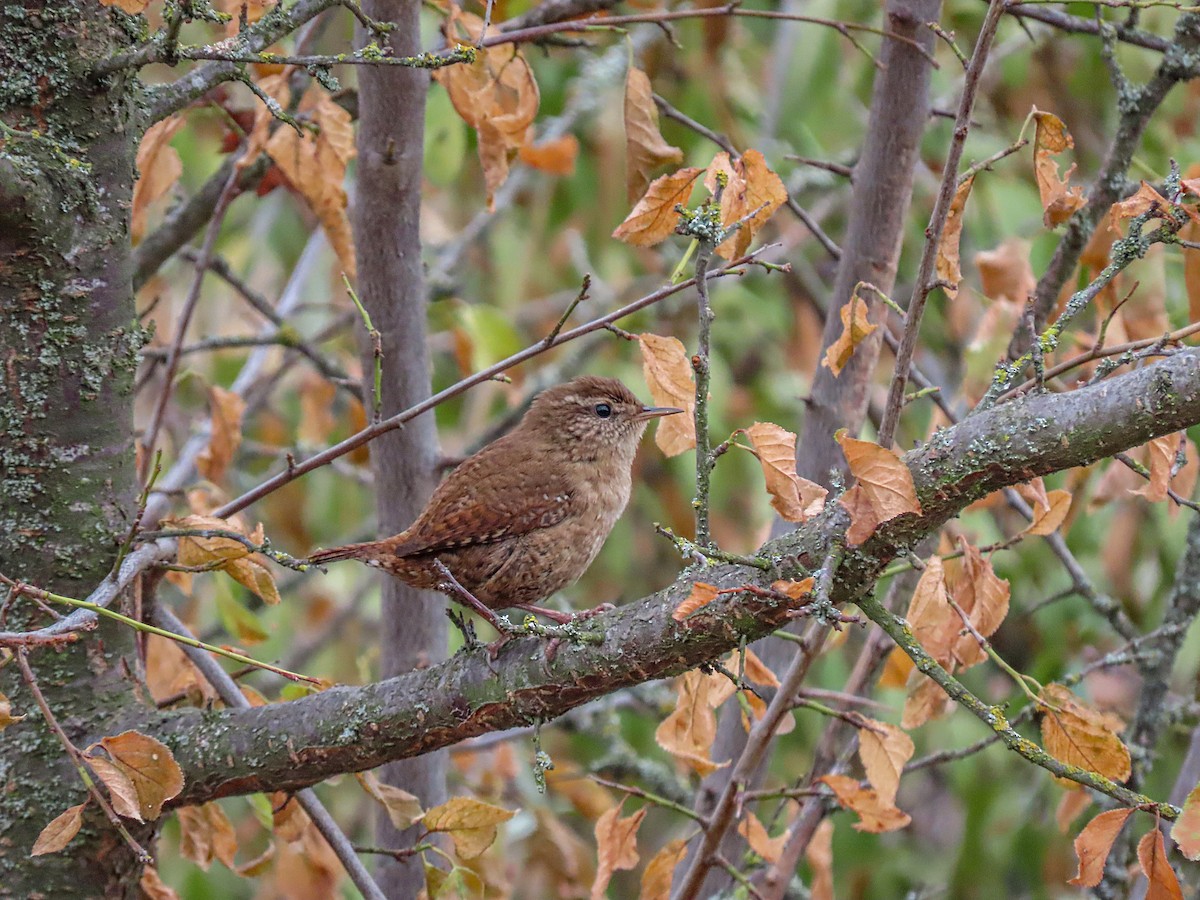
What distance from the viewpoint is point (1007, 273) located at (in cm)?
268

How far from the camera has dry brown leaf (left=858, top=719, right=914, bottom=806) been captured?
223 cm

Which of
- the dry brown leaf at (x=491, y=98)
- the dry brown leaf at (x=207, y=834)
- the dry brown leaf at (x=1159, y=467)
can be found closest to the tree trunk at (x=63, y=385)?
the dry brown leaf at (x=207, y=834)

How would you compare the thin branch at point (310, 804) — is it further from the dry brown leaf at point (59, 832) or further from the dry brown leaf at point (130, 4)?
the dry brown leaf at point (130, 4)

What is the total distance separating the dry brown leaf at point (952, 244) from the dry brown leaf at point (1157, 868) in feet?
2.67

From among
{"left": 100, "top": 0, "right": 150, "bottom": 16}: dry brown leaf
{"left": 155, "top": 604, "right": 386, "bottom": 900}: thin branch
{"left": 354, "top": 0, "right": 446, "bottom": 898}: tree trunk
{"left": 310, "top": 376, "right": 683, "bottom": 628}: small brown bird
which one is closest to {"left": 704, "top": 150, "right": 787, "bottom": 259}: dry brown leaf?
{"left": 310, "top": 376, "right": 683, "bottom": 628}: small brown bird

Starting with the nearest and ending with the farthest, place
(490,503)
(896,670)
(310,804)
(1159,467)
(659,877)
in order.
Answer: (1159,467), (310,804), (659,877), (896,670), (490,503)

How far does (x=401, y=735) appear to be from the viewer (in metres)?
1.92

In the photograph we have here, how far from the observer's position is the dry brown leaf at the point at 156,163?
2408 mm

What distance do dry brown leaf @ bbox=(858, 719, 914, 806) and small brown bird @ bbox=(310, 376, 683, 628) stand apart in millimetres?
629

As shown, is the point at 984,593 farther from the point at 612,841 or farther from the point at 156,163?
the point at 156,163

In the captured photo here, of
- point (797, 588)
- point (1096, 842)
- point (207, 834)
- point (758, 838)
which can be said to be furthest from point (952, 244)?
point (207, 834)

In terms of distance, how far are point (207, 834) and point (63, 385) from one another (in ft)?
2.85

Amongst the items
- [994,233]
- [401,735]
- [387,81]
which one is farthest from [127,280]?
[994,233]

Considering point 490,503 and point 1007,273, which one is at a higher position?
point 1007,273
